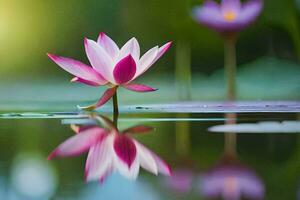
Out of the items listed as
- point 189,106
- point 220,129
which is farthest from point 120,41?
point 220,129

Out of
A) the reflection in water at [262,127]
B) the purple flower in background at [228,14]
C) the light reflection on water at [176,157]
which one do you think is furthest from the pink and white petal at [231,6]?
the reflection in water at [262,127]

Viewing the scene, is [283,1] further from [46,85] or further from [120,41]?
[46,85]

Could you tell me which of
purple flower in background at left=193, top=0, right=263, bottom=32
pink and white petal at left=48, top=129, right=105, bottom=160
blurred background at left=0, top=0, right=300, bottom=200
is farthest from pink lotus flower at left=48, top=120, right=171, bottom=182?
purple flower in background at left=193, top=0, right=263, bottom=32

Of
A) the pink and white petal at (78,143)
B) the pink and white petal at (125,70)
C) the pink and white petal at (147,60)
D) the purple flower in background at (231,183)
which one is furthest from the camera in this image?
the pink and white petal at (147,60)

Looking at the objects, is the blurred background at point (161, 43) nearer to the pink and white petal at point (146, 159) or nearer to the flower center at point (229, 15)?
the flower center at point (229, 15)

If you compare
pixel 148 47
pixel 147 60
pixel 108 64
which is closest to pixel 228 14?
pixel 148 47

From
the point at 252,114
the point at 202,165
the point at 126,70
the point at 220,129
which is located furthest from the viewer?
the point at 252,114

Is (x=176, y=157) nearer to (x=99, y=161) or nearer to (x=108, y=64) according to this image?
(x=99, y=161)
